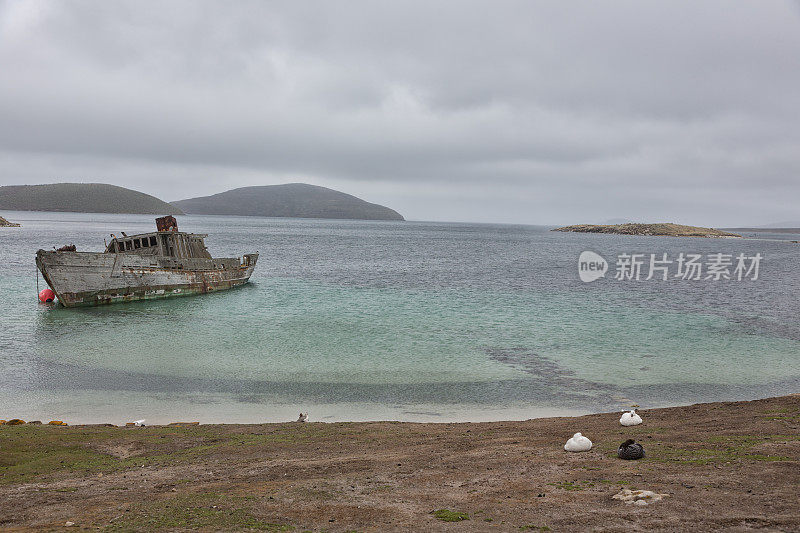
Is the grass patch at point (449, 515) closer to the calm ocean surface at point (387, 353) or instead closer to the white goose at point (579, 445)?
the white goose at point (579, 445)

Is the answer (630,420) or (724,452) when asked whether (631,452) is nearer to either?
(724,452)

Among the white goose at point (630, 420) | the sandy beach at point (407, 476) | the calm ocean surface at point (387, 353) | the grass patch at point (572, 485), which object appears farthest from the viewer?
the calm ocean surface at point (387, 353)

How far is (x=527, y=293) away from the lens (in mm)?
55250

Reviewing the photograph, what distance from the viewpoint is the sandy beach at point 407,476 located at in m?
8.91

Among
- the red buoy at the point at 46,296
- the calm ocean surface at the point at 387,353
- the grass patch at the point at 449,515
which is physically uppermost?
the grass patch at the point at 449,515

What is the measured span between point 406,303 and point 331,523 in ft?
125

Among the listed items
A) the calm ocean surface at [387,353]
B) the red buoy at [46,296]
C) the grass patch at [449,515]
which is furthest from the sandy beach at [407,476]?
the red buoy at [46,296]

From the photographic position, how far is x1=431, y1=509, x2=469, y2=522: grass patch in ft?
29.5

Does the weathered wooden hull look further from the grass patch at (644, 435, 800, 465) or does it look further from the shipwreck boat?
the grass patch at (644, 435, 800, 465)

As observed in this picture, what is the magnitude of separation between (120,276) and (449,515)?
45243mm

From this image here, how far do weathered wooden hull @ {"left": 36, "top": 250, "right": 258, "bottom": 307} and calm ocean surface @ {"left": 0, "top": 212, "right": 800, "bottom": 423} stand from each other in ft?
4.92

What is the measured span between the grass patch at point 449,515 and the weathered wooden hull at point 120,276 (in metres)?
43.4

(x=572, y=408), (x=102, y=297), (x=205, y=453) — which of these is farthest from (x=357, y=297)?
(x=205, y=453)

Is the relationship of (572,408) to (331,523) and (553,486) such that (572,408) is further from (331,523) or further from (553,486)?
(331,523)
